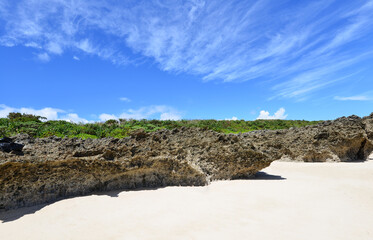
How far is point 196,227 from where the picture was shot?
3.97m

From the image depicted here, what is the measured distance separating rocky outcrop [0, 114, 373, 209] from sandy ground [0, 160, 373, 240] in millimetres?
476

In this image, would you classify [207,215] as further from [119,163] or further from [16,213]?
[16,213]

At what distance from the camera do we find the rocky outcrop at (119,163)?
5.48m

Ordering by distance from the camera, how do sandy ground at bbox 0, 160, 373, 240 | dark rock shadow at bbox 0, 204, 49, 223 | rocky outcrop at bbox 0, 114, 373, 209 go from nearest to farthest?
sandy ground at bbox 0, 160, 373, 240 < dark rock shadow at bbox 0, 204, 49, 223 < rocky outcrop at bbox 0, 114, 373, 209

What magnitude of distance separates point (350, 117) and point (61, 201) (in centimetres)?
1614

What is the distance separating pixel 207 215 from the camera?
4.46 metres

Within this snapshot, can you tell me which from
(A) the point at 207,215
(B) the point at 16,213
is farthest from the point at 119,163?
(A) the point at 207,215

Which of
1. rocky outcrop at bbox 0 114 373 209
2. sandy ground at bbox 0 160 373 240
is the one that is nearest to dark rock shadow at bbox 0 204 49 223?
sandy ground at bbox 0 160 373 240

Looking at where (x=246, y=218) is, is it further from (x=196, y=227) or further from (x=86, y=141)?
(x=86, y=141)

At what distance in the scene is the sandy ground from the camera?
384 centimetres

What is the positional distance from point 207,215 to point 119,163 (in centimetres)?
311

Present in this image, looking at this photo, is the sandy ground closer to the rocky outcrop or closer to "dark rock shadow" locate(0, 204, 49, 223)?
"dark rock shadow" locate(0, 204, 49, 223)

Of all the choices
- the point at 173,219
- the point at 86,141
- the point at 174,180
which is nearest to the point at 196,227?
the point at 173,219

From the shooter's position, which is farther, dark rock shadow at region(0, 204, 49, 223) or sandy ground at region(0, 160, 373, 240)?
dark rock shadow at region(0, 204, 49, 223)
